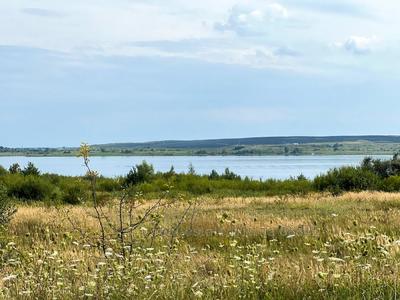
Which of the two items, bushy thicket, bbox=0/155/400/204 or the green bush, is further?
the green bush

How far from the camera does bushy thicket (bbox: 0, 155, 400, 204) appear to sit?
31.4 meters

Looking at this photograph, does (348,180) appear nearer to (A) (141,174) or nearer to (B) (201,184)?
(B) (201,184)

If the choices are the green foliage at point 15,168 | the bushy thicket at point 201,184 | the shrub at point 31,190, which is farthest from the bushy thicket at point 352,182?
the green foliage at point 15,168

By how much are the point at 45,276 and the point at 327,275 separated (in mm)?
2545

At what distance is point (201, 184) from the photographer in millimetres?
38938

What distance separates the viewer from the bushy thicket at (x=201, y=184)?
31.4m

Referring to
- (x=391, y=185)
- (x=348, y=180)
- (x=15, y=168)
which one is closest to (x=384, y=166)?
(x=391, y=185)

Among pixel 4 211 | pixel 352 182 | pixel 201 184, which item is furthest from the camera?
pixel 201 184

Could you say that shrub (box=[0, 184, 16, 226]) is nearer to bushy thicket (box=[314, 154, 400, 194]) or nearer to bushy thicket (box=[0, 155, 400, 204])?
bushy thicket (box=[0, 155, 400, 204])

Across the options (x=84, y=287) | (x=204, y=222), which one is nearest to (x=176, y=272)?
(x=84, y=287)

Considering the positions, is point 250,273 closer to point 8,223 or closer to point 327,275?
point 327,275

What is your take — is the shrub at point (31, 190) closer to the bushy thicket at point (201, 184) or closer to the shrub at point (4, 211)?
the bushy thicket at point (201, 184)

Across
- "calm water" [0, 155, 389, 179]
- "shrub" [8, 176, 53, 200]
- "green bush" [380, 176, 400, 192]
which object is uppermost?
"shrub" [8, 176, 53, 200]

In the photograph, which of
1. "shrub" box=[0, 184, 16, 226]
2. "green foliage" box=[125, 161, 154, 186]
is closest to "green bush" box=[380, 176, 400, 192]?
"green foliage" box=[125, 161, 154, 186]
